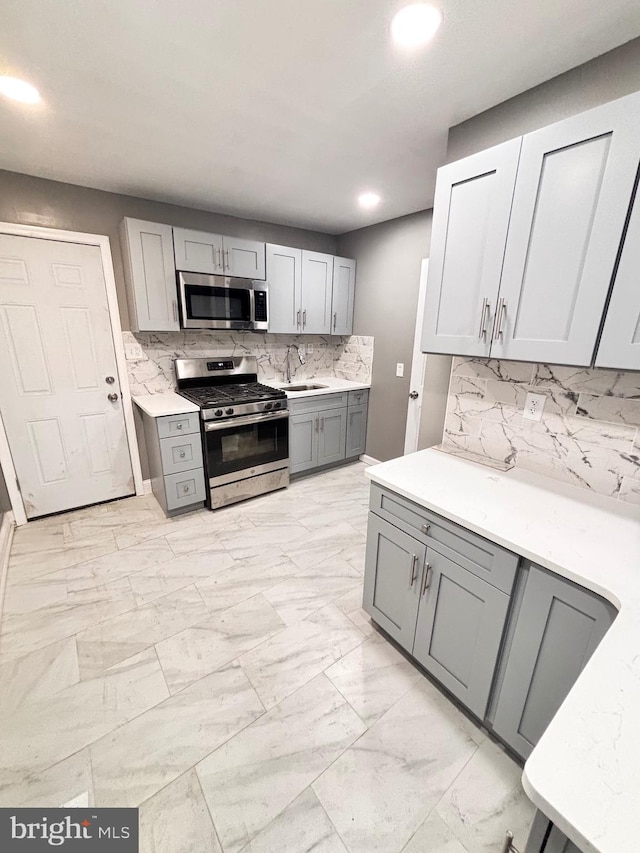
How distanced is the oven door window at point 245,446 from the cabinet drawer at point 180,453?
0.31 ft

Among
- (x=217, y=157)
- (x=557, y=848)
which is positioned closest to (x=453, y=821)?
(x=557, y=848)

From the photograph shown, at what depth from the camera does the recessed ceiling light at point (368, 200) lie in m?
2.66

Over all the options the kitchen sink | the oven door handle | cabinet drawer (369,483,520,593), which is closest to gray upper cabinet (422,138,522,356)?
cabinet drawer (369,483,520,593)

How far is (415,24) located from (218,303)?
2.19 meters

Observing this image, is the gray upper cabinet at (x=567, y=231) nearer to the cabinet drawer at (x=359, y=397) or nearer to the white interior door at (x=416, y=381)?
the white interior door at (x=416, y=381)

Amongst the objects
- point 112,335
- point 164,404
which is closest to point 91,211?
point 112,335

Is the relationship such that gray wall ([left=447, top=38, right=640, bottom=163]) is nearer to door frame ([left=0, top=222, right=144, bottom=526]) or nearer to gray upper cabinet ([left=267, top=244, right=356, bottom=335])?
gray upper cabinet ([left=267, top=244, right=356, bottom=335])

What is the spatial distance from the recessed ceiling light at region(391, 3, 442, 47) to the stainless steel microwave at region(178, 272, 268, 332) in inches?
80.5

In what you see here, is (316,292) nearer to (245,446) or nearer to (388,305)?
(388,305)

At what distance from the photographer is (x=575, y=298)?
49.0 inches

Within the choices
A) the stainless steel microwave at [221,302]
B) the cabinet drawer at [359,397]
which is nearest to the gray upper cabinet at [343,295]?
the cabinet drawer at [359,397]

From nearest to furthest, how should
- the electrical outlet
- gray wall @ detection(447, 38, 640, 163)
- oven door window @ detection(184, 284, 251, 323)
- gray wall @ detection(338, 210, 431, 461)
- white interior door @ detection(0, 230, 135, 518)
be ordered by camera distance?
gray wall @ detection(447, 38, 640, 163) < the electrical outlet < white interior door @ detection(0, 230, 135, 518) < oven door window @ detection(184, 284, 251, 323) < gray wall @ detection(338, 210, 431, 461)

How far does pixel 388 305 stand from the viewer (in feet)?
11.5

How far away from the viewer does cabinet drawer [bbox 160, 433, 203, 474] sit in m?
2.68
